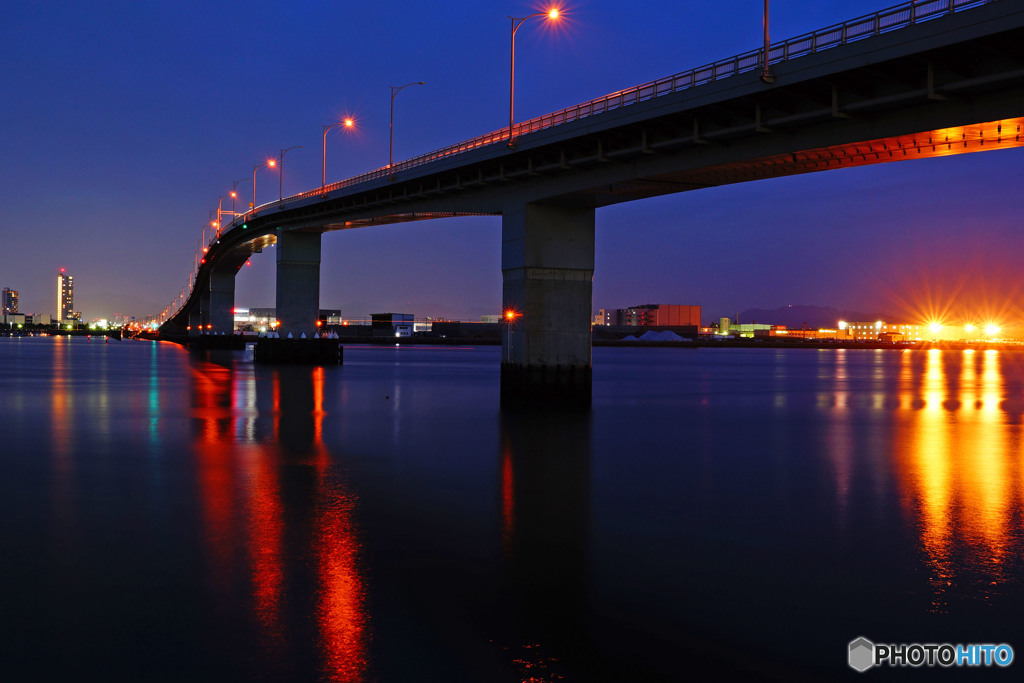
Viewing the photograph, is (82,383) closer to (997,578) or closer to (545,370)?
(545,370)

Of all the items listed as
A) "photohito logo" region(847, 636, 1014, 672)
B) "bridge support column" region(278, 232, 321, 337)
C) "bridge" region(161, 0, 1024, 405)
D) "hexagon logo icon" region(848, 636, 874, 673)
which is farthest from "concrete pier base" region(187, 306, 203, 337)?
"photohito logo" region(847, 636, 1014, 672)

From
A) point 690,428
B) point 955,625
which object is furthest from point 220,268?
point 955,625

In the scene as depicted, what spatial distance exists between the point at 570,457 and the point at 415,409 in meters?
16.6

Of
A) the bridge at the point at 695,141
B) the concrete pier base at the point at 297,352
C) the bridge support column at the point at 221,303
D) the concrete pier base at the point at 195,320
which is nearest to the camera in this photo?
the bridge at the point at 695,141

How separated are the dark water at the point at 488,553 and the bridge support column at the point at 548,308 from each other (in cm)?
1045

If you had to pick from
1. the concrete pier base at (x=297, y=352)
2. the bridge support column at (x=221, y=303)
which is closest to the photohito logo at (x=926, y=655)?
the concrete pier base at (x=297, y=352)

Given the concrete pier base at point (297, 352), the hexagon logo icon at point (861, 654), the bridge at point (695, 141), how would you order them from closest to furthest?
the hexagon logo icon at point (861, 654)
the bridge at point (695, 141)
the concrete pier base at point (297, 352)

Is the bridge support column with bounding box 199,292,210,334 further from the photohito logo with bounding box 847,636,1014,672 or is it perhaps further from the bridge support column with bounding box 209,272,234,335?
the photohito logo with bounding box 847,636,1014,672

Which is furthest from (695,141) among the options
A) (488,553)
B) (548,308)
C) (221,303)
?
(221,303)

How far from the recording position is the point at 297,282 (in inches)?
2931

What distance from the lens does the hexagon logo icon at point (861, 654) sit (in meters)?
8.34

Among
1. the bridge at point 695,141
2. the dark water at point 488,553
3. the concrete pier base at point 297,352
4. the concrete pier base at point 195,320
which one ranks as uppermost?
the bridge at point 695,141

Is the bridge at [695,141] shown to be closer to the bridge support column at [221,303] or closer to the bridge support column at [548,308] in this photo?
the bridge support column at [548,308]

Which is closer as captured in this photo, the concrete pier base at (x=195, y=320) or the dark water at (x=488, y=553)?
the dark water at (x=488, y=553)
